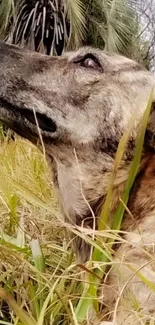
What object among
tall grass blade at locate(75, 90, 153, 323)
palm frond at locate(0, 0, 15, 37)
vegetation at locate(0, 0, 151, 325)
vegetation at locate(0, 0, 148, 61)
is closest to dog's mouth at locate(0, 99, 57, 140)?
vegetation at locate(0, 0, 151, 325)

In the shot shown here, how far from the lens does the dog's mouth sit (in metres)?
2.29

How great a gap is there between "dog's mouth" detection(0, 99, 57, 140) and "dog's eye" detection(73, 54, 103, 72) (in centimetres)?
33

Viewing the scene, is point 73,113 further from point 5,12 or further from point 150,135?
point 5,12

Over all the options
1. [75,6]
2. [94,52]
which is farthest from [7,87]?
[75,6]

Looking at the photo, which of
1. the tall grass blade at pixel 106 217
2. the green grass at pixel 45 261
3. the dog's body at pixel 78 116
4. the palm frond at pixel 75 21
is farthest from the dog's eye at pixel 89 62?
the palm frond at pixel 75 21

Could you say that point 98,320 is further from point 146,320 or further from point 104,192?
point 104,192

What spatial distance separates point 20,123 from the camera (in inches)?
90.2

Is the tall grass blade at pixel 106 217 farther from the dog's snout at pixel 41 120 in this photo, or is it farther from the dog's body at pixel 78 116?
the dog's snout at pixel 41 120

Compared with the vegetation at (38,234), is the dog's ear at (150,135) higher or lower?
higher

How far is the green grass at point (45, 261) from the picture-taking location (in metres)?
1.63

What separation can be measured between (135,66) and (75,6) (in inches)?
409

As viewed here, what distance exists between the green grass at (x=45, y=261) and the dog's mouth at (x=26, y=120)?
211 millimetres

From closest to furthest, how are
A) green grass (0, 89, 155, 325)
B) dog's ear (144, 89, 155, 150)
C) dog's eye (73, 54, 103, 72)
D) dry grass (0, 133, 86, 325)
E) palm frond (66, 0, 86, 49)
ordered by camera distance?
green grass (0, 89, 155, 325)
dry grass (0, 133, 86, 325)
dog's ear (144, 89, 155, 150)
dog's eye (73, 54, 103, 72)
palm frond (66, 0, 86, 49)

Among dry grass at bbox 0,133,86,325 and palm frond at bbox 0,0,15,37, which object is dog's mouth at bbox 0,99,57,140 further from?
palm frond at bbox 0,0,15,37
